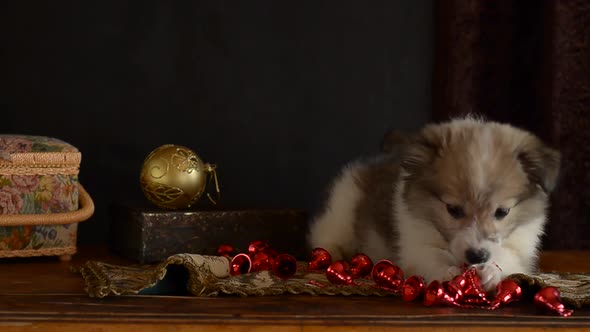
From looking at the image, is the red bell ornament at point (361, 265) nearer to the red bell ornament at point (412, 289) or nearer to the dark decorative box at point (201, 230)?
the red bell ornament at point (412, 289)

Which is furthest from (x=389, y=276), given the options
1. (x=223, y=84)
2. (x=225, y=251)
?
(x=223, y=84)

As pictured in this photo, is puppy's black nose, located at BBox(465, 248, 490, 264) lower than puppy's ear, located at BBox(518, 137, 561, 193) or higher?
lower

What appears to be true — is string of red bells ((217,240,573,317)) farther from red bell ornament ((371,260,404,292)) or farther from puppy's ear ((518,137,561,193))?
puppy's ear ((518,137,561,193))

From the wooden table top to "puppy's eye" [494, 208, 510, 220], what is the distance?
0.58 ft

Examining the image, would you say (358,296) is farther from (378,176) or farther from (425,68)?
(425,68)

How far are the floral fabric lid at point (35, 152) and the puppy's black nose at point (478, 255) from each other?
1.04 meters

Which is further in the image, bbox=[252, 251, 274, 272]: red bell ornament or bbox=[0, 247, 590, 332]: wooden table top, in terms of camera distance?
bbox=[252, 251, 274, 272]: red bell ornament

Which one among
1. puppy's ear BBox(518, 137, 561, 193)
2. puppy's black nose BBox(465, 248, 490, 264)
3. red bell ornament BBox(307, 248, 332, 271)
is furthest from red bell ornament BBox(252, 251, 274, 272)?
puppy's ear BBox(518, 137, 561, 193)

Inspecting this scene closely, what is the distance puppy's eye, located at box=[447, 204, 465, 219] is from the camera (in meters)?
1.58

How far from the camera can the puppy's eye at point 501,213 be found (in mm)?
1581

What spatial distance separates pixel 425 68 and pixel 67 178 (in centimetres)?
114

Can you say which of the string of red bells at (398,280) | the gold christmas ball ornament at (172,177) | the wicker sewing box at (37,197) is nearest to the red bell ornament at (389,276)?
the string of red bells at (398,280)

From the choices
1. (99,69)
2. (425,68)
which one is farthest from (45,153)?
(425,68)

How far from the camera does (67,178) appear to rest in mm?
2016
